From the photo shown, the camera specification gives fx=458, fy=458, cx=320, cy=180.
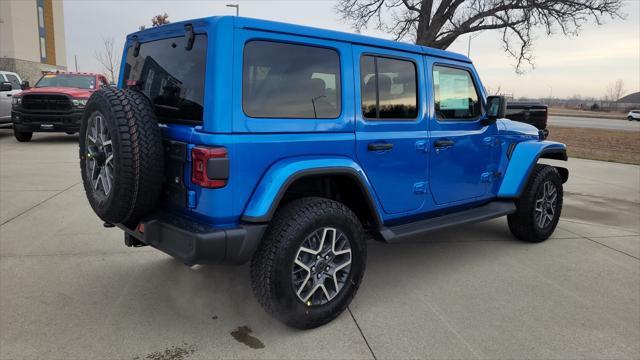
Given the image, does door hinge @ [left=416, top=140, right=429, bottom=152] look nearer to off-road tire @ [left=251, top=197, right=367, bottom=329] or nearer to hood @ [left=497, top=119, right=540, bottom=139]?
off-road tire @ [left=251, top=197, right=367, bottom=329]

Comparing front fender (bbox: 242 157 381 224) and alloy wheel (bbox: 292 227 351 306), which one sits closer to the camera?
front fender (bbox: 242 157 381 224)

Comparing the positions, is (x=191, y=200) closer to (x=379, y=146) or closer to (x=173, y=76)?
(x=173, y=76)

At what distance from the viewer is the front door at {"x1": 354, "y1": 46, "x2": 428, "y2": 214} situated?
3199 millimetres

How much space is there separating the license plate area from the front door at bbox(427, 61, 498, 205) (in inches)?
76.3

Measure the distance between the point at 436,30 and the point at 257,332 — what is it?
22.7m

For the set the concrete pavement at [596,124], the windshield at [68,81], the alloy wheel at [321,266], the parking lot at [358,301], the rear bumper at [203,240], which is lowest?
the parking lot at [358,301]

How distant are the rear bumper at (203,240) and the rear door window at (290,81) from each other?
0.69 metres

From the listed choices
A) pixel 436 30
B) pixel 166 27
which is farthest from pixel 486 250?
pixel 436 30

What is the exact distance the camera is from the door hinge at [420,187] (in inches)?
140

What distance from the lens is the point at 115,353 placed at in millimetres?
2631

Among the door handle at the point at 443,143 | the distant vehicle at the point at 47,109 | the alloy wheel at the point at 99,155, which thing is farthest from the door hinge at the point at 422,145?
the distant vehicle at the point at 47,109

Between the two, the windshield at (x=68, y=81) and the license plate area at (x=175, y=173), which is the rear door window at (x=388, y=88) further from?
→ the windshield at (x=68, y=81)

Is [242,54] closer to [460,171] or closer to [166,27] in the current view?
[166,27]

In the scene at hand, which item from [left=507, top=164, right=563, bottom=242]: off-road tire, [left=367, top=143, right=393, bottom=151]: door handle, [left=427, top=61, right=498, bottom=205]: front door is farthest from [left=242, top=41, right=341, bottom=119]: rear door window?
[left=507, top=164, right=563, bottom=242]: off-road tire
